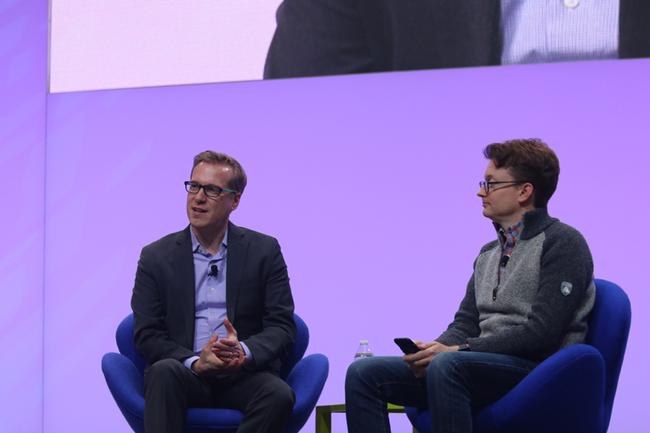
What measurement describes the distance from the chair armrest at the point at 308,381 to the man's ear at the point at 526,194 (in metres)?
0.99

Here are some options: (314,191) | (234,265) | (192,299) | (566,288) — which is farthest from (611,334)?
(314,191)

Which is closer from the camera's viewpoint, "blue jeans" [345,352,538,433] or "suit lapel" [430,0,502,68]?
"blue jeans" [345,352,538,433]

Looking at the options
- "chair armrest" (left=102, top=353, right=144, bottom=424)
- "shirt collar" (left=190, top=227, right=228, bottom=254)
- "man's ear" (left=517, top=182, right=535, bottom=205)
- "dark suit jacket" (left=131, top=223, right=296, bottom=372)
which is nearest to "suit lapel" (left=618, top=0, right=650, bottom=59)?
"man's ear" (left=517, top=182, right=535, bottom=205)

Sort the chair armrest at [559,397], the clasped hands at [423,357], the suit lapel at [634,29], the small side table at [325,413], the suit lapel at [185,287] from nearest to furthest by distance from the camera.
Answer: the chair armrest at [559,397] < the clasped hands at [423,357] < the suit lapel at [185,287] < the small side table at [325,413] < the suit lapel at [634,29]

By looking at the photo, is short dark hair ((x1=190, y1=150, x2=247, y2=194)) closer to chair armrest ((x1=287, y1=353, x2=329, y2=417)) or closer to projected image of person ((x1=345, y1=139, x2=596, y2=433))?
chair armrest ((x1=287, y1=353, x2=329, y2=417))

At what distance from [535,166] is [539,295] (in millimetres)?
490

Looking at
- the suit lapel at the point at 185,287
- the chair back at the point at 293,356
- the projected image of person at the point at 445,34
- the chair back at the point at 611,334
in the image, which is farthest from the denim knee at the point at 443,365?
the projected image of person at the point at 445,34

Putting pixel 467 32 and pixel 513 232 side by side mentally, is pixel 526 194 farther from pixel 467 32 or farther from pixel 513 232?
pixel 467 32

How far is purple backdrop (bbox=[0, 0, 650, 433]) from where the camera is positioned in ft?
11.6

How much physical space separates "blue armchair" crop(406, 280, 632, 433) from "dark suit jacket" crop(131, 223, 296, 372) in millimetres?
865

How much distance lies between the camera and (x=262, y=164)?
3.88 meters

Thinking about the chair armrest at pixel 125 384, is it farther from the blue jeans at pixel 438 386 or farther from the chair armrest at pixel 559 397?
the chair armrest at pixel 559 397

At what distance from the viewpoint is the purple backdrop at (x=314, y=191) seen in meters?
3.53

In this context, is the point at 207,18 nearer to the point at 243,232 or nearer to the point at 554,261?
the point at 243,232
